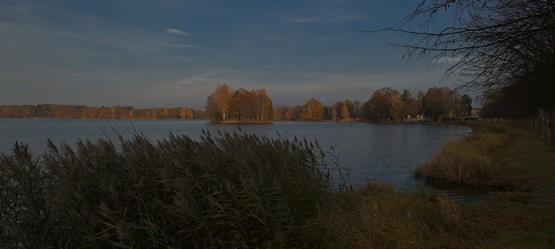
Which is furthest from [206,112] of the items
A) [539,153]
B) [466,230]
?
[466,230]

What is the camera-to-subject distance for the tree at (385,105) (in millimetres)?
137325

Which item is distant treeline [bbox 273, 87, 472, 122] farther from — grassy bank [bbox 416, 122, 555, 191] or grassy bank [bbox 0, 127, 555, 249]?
grassy bank [bbox 0, 127, 555, 249]

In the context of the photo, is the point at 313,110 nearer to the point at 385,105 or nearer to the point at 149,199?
the point at 385,105

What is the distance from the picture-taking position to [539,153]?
24.2 meters

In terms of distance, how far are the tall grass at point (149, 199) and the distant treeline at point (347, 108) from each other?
3866 inches

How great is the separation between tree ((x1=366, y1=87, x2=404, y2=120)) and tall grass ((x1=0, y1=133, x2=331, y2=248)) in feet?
450

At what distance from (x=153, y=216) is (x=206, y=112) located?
395 feet

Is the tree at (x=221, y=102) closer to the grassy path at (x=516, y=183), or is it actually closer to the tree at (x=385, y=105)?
the tree at (x=385, y=105)

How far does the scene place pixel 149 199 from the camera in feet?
15.4

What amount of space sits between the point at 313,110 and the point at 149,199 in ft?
543

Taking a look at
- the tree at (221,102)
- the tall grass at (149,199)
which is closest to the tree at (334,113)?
the tree at (221,102)

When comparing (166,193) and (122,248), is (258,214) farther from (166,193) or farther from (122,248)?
(122,248)

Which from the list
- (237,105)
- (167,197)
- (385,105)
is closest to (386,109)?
(385,105)

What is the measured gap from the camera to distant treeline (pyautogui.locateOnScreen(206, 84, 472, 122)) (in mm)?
115356
